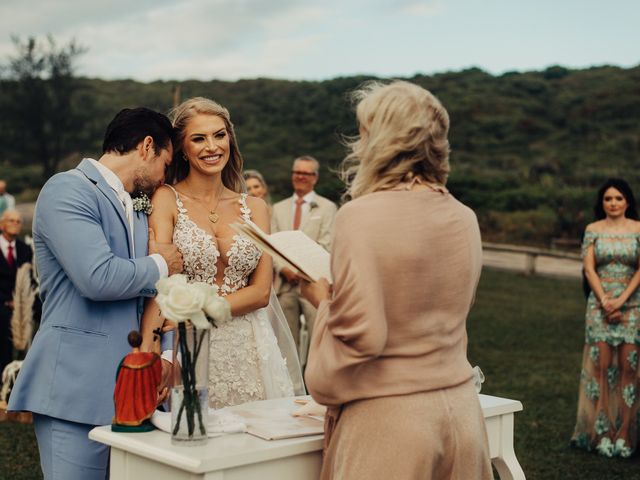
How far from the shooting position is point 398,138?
2.79 metres

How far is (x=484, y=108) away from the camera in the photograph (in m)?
59.2

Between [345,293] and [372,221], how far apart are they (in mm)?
220

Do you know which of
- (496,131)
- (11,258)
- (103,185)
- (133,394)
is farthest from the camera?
(496,131)

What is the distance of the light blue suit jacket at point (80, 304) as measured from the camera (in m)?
3.29

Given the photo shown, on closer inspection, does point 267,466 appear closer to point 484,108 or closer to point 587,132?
point 587,132

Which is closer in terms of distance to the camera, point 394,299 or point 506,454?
point 394,299

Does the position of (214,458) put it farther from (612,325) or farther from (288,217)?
(288,217)

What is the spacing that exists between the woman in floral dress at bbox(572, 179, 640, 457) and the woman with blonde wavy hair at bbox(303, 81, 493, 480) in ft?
18.3

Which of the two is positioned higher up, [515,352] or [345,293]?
[345,293]

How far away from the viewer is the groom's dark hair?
3533 mm

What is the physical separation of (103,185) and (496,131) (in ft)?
178

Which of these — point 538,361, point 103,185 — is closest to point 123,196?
point 103,185

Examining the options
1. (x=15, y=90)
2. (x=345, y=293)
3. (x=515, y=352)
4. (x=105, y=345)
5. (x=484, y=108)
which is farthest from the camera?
(x=484, y=108)

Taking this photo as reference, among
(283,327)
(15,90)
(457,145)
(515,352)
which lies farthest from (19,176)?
(283,327)
